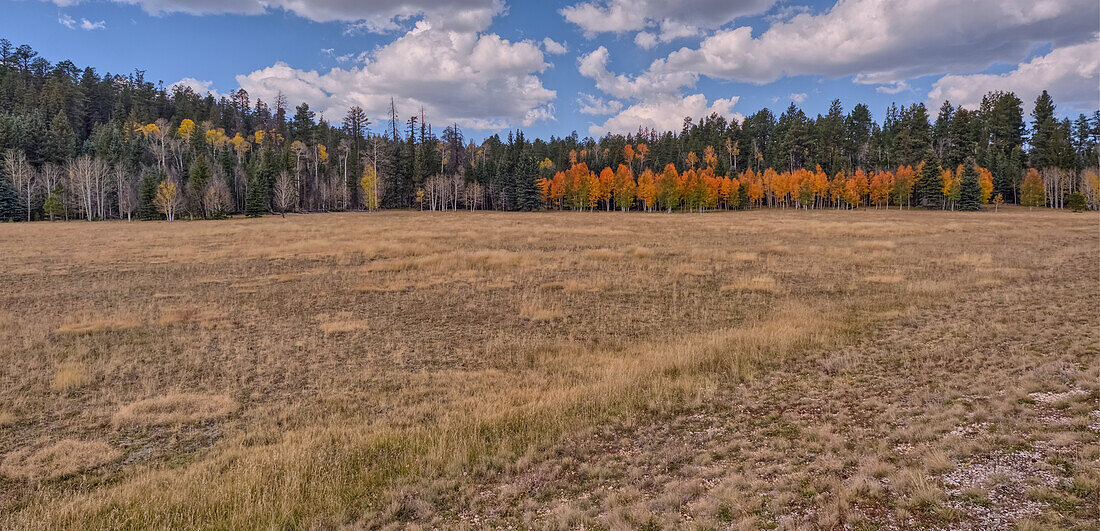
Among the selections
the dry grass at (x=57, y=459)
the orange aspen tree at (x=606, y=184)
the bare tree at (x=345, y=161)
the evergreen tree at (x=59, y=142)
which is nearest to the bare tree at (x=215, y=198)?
the bare tree at (x=345, y=161)

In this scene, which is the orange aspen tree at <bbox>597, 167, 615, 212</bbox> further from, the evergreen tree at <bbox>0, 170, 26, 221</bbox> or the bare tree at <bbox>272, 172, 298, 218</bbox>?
the evergreen tree at <bbox>0, 170, 26, 221</bbox>

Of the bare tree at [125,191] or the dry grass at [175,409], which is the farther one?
the bare tree at [125,191]

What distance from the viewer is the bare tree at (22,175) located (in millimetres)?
63859

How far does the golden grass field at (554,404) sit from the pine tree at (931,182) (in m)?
81.2

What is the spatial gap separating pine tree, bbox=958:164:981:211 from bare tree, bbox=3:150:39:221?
13653 centimetres

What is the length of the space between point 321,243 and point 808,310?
30032 millimetres

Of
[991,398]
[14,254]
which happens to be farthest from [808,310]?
[14,254]

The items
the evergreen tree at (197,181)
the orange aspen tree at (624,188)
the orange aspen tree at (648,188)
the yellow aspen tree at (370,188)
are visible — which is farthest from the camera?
the orange aspen tree at (624,188)

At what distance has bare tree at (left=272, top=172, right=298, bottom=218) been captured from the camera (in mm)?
73744

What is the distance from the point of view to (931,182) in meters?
86.1

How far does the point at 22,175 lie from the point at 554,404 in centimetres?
9183

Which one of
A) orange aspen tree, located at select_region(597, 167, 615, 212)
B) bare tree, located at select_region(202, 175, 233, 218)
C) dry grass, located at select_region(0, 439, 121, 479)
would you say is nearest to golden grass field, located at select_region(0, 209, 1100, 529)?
dry grass, located at select_region(0, 439, 121, 479)

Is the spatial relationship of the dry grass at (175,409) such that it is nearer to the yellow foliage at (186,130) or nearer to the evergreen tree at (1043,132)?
the yellow foliage at (186,130)

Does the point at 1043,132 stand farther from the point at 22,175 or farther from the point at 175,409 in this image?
the point at 22,175
